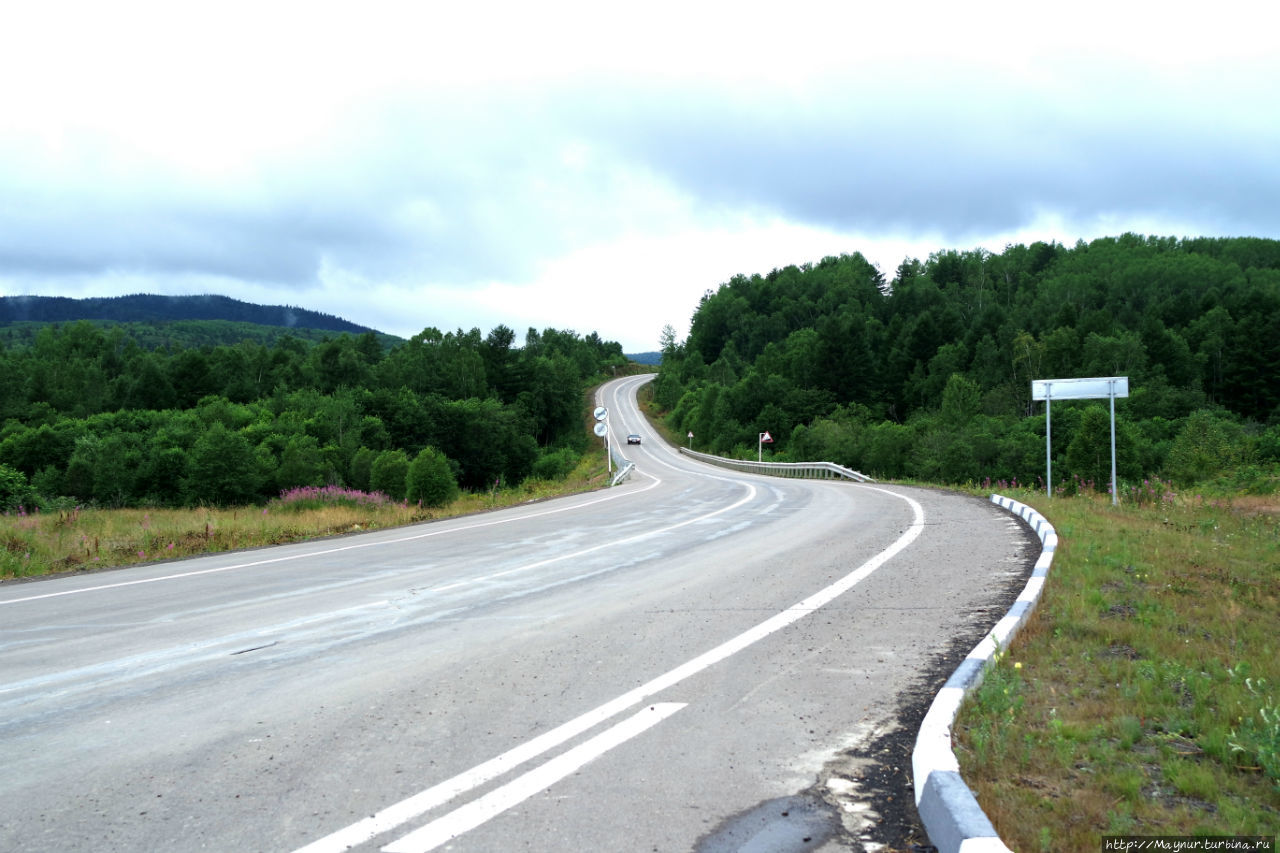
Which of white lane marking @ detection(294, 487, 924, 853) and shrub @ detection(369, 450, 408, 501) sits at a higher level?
white lane marking @ detection(294, 487, 924, 853)

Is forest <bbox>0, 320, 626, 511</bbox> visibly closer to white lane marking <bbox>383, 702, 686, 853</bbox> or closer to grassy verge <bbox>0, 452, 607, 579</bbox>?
grassy verge <bbox>0, 452, 607, 579</bbox>

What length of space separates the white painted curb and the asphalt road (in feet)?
1.11

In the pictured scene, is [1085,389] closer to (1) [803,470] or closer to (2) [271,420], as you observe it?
(1) [803,470]

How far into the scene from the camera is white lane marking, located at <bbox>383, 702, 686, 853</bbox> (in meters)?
3.54

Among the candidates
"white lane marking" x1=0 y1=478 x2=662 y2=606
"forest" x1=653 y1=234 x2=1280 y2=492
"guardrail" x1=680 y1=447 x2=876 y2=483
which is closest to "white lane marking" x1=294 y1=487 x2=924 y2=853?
"white lane marking" x1=0 y1=478 x2=662 y2=606

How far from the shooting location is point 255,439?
75.3 metres

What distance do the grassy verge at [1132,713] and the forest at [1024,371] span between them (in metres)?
38.1

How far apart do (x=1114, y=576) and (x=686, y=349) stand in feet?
539

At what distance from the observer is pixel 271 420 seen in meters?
84.7

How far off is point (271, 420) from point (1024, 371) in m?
81.9

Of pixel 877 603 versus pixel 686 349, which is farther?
pixel 686 349

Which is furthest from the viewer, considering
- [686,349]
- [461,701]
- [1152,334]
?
[686,349]

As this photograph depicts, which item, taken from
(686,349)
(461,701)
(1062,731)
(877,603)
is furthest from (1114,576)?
(686,349)

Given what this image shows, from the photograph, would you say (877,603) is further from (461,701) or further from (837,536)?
(837,536)
